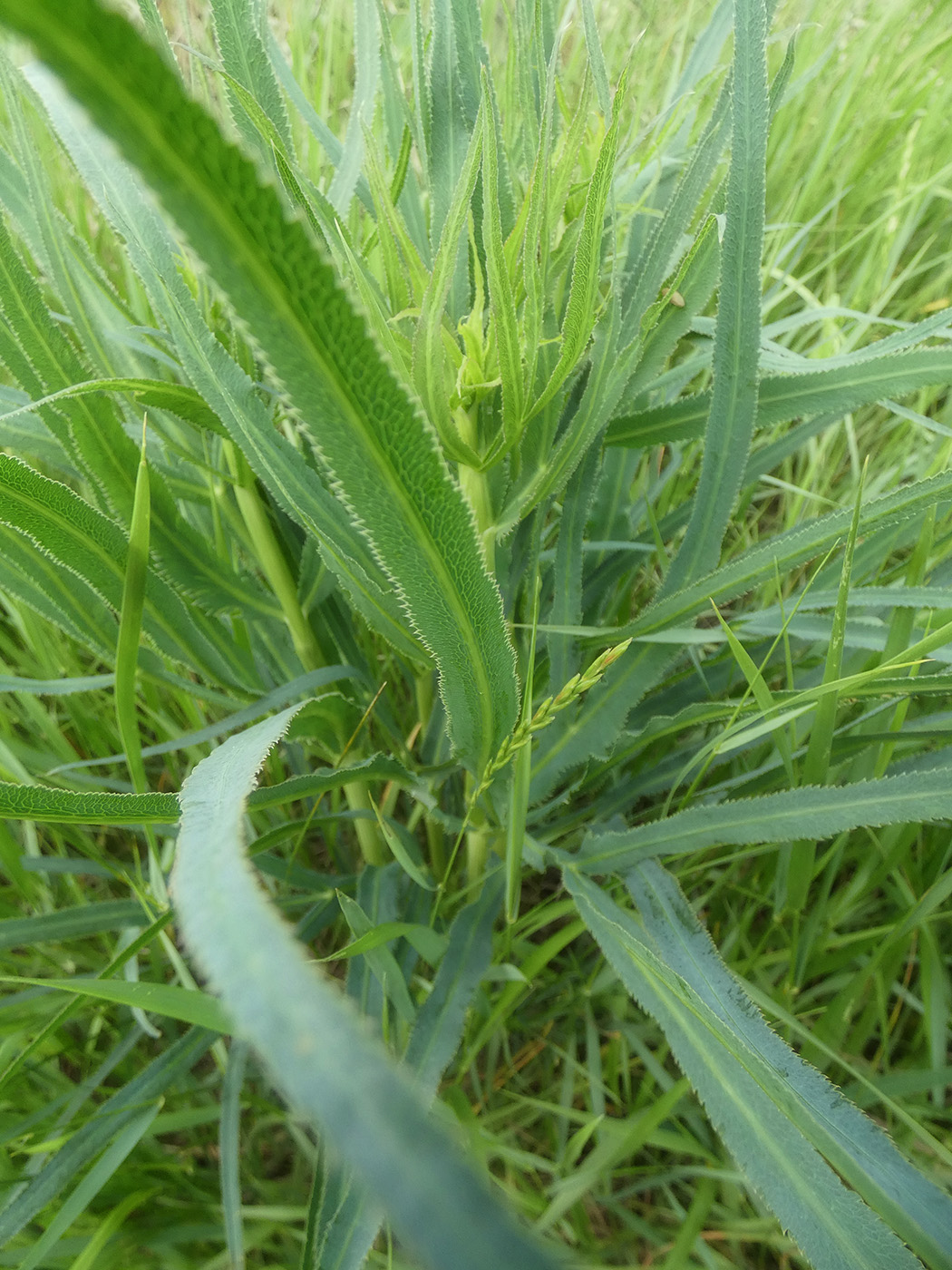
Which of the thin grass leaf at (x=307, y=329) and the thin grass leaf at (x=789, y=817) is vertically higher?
the thin grass leaf at (x=307, y=329)

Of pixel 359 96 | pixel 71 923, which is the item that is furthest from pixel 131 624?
pixel 359 96

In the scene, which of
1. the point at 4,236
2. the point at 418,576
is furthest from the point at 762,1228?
the point at 4,236

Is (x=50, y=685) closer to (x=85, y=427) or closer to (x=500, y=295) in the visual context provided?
(x=85, y=427)

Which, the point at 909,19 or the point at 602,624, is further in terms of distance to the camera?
the point at 909,19

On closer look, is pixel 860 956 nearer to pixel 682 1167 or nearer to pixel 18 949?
pixel 682 1167

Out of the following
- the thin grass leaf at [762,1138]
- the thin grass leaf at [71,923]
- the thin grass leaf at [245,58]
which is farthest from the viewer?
the thin grass leaf at [71,923]

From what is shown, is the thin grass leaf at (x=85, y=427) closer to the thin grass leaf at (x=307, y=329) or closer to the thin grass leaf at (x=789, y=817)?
the thin grass leaf at (x=307, y=329)

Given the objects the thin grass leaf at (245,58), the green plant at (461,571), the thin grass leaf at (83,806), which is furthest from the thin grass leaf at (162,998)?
the thin grass leaf at (245,58)
